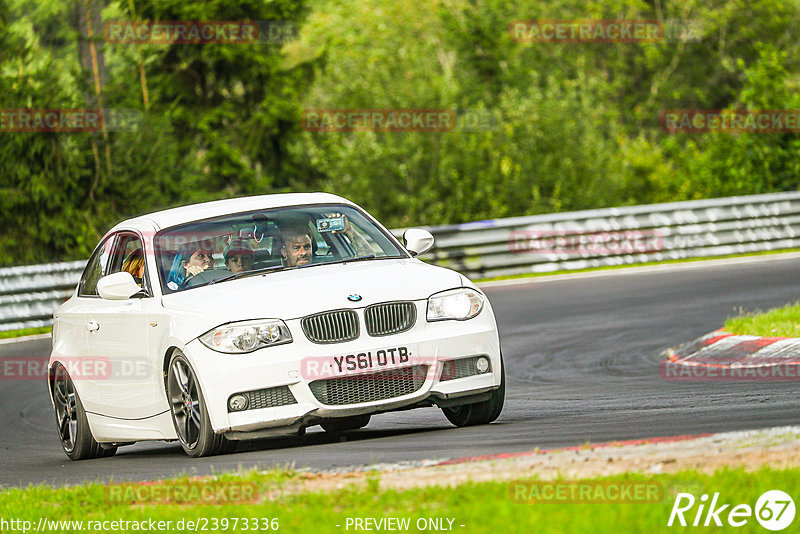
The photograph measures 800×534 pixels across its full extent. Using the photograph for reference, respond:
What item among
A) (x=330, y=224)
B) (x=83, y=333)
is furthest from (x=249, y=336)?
(x=83, y=333)

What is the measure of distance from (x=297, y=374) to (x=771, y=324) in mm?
6086

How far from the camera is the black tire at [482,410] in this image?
8.86m

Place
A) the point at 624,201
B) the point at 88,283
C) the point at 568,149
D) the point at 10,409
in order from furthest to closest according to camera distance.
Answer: the point at 624,201 < the point at 568,149 < the point at 10,409 < the point at 88,283

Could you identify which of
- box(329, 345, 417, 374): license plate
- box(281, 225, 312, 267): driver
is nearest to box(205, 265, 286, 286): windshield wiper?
box(281, 225, 312, 267): driver

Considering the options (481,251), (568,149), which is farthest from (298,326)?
(568,149)

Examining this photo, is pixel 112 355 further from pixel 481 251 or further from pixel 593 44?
pixel 593 44

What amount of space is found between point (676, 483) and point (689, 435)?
147cm

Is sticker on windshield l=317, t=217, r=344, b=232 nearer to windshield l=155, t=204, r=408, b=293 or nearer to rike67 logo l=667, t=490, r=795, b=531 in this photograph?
windshield l=155, t=204, r=408, b=293

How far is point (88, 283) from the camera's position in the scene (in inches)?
411

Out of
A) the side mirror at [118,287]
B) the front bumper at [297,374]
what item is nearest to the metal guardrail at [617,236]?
the side mirror at [118,287]

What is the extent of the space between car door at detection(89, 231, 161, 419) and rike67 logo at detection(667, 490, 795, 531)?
4.36 m

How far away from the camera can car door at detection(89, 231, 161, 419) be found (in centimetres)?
897

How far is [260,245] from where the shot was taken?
359 inches

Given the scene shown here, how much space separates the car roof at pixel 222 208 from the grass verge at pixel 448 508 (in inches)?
117
